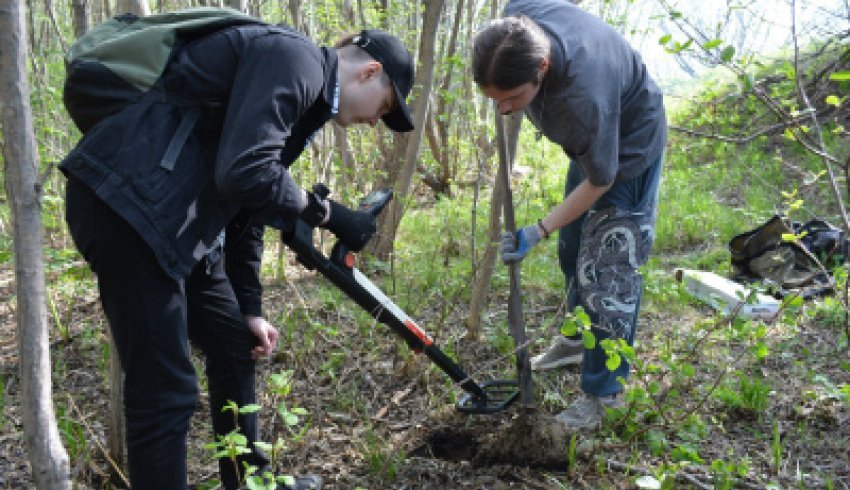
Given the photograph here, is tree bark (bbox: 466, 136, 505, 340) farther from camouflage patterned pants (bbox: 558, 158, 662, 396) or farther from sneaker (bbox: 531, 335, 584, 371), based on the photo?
camouflage patterned pants (bbox: 558, 158, 662, 396)

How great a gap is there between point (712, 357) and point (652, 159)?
1392mm

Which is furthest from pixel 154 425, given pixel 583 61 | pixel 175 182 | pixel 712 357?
pixel 712 357

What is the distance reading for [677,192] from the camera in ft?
22.4

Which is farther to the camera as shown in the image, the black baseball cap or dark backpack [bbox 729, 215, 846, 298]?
dark backpack [bbox 729, 215, 846, 298]

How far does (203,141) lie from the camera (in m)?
1.78

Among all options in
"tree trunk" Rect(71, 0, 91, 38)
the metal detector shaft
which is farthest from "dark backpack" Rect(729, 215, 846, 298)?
"tree trunk" Rect(71, 0, 91, 38)

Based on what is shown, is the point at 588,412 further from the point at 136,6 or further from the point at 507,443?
the point at 136,6

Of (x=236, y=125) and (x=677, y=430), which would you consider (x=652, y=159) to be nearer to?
(x=677, y=430)

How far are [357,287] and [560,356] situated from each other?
4.57 ft

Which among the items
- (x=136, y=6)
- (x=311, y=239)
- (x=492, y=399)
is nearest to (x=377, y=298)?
(x=311, y=239)

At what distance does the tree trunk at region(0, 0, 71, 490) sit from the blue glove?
5.16 feet

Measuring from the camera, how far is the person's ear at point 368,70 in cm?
201

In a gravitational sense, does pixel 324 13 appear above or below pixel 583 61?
below

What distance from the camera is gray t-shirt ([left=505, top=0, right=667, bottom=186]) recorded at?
7.38ft
